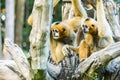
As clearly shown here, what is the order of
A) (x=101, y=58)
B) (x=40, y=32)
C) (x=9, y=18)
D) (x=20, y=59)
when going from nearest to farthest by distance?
1. (x=40, y=32)
2. (x=101, y=58)
3. (x=20, y=59)
4. (x=9, y=18)

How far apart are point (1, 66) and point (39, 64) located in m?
1.33

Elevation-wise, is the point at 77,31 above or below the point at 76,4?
below

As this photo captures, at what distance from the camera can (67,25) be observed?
6.73m

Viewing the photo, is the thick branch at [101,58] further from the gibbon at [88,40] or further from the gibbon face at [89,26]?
the gibbon face at [89,26]

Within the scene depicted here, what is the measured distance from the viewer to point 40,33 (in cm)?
466

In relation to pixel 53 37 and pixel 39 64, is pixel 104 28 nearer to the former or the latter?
pixel 53 37

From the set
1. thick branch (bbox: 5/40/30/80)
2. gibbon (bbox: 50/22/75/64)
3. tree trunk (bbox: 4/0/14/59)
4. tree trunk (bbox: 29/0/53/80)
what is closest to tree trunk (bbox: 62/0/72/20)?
gibbon (bbox: 50/22/75/64)

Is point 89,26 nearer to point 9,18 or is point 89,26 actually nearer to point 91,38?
point 91,38

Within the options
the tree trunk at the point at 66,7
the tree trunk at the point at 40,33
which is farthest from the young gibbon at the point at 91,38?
the tree trunk at the point at 40,33

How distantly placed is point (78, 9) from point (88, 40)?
24.6 inches

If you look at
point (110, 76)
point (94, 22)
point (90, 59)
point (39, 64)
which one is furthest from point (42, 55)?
point (94, 22)

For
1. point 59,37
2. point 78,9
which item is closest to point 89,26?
point 78,9

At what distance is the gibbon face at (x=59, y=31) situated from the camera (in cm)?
654

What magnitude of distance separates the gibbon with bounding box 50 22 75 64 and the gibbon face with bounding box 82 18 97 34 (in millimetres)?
415
